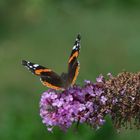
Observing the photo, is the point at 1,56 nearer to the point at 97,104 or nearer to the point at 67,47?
the point at 67,47

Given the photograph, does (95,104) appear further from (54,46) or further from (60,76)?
(54,46)

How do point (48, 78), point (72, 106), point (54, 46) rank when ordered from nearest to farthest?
point (72, 106) → point (48, 78) → point (54, 46)

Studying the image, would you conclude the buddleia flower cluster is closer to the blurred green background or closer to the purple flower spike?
the purple flower spike

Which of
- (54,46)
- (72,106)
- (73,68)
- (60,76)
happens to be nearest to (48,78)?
(60,76)

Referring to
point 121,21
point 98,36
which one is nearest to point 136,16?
point 121,21

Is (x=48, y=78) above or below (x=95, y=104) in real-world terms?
above

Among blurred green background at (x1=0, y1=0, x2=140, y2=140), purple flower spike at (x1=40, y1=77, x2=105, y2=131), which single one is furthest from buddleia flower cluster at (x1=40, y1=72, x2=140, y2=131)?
blurred green background at (x1=0, y1=0, x2=140, y2=140)

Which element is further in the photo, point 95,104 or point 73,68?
point 73,68
